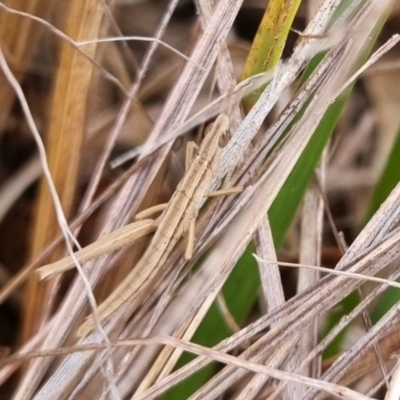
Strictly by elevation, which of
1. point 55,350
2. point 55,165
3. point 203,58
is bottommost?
point 55,350

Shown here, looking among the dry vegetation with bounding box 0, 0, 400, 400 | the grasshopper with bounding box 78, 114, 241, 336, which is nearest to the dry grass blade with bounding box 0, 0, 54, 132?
the dry vegetation with bounding box 0, 0, 400, 400

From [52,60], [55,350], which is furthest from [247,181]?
[52,60]

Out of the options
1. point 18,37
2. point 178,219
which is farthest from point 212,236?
point 18,37

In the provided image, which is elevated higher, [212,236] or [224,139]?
[224,139]

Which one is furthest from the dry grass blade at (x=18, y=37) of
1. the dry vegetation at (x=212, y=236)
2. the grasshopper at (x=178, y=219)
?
the grasshopper at (x=178, y=219)

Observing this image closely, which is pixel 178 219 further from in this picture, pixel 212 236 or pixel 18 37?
pixel 18 37

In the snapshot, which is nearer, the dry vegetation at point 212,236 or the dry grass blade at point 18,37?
the dry vegetation at point 212,236

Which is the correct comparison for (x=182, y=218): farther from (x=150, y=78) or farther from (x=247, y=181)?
(x=150, y=78)

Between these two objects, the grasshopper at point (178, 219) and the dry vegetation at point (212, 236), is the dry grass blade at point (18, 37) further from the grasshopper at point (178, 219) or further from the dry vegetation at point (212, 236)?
the grasshopper at point (178, 219)
